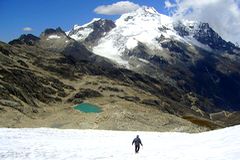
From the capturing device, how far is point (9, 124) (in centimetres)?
9538

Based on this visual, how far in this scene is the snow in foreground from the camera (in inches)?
1541

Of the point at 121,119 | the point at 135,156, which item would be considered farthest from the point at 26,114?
the point at 135,156

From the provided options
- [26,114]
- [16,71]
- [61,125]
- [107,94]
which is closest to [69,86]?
[107,94]

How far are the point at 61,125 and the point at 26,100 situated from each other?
34803mm

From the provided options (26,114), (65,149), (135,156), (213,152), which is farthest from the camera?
(26,114)

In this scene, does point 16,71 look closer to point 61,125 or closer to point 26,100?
point 26,100

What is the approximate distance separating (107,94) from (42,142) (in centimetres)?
12875

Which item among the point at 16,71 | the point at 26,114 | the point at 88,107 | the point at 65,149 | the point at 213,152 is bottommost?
the point at 213,152

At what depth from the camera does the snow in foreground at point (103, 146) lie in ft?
128

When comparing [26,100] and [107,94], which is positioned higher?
[107,94]

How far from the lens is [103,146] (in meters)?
52.9

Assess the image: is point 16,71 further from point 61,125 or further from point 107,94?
point 61,125

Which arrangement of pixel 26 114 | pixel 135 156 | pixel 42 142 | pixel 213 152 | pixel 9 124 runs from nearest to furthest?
pixel 213 152, pixel 135 156, pixel 42 142, pixel 9 124, pixel 26 114

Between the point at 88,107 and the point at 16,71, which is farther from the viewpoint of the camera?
the point at 16,71
